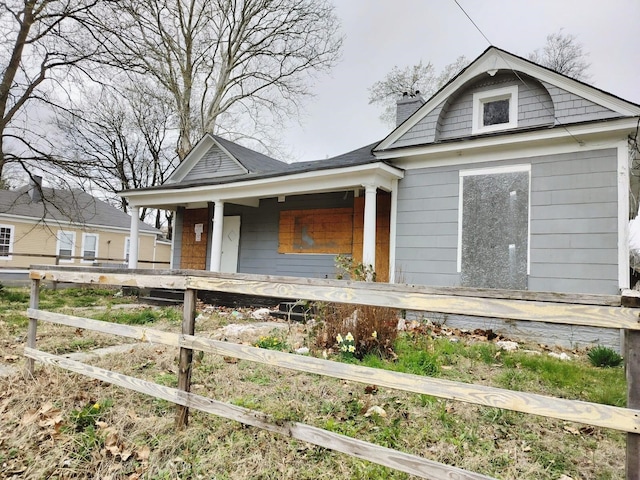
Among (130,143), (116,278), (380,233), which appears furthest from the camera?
(130,143)

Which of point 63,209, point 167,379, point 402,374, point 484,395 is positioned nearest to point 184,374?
point 167,379

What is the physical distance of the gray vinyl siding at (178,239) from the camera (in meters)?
12.2

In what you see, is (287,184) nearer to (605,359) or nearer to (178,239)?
(178,239)

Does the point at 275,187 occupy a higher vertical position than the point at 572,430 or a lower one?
higher

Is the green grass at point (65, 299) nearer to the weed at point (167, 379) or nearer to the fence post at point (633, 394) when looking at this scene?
the weed at point (167, 379)

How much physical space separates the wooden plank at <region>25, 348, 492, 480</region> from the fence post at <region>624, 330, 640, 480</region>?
54 centimetres

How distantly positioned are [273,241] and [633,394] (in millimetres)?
9119

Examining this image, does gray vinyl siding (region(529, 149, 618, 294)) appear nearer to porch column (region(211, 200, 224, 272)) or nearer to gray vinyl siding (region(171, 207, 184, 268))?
porch column (region(211, 200, 224, 272))

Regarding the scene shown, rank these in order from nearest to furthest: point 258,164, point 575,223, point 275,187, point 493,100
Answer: point 575,223, point 493,100, point 275,187, point 258,164

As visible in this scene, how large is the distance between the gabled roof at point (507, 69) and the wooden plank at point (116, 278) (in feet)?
19.6

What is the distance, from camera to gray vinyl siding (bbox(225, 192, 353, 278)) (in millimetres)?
9219

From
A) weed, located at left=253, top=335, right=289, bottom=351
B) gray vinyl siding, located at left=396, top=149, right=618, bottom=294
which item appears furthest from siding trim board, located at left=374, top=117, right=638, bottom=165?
weed, located at left=253, top=335, right=289, bottom=351

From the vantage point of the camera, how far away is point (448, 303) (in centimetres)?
188

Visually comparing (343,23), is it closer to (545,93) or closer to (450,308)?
(545,93)
